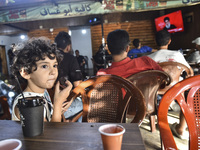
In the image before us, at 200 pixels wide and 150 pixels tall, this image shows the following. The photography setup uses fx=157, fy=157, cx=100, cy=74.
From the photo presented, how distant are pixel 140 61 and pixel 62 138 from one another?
118 cm

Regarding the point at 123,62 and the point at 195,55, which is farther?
the point at 195,55

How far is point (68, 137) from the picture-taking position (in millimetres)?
651

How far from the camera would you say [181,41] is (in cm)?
665

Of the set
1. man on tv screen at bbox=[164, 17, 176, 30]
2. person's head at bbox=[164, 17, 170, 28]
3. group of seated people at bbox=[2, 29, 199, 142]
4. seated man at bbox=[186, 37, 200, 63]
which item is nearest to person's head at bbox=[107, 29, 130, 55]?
group of seated people at bbox=[2, 29, 199, 142]

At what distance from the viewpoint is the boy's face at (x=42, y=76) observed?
3.85 feet

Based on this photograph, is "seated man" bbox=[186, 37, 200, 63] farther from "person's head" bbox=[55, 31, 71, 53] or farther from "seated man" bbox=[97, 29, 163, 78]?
"person's head" bbox=[55, 31, 71, 53]

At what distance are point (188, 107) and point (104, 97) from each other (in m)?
0.59

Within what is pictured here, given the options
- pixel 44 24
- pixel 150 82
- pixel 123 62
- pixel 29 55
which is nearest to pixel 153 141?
pixel 150 82

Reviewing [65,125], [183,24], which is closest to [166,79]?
[65,125]

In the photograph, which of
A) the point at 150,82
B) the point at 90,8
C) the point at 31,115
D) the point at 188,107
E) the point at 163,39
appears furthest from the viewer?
the point at 90,8

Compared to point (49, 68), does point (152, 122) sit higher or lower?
lower

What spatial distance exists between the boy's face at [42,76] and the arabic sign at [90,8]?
324cm

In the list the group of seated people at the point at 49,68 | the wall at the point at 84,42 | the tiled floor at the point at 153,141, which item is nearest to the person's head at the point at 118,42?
the group of seated people at the point at 49,68

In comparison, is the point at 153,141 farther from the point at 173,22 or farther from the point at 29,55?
the point at 173,22
